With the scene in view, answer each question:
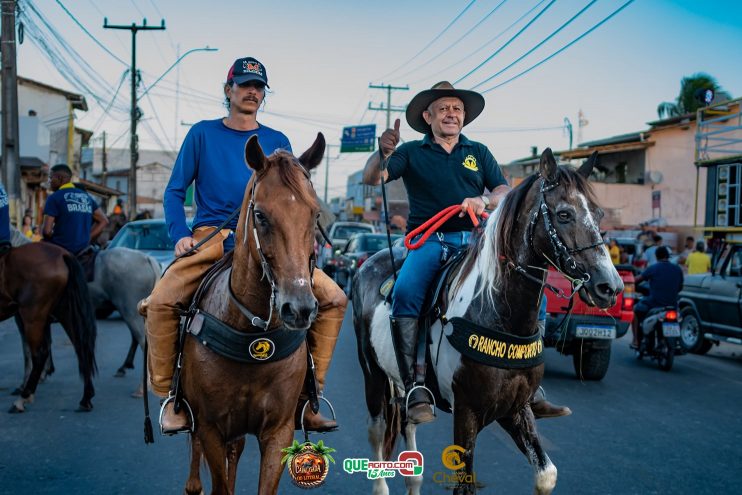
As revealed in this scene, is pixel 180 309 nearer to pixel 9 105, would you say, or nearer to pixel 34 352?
pixel 34 352

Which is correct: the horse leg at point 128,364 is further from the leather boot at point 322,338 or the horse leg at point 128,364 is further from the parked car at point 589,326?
the leather boot at point 322,338

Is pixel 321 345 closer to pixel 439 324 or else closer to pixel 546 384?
pixel 439 324

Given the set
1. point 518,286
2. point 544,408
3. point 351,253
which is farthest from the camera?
point 351,253

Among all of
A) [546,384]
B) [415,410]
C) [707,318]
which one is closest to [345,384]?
[546,384]

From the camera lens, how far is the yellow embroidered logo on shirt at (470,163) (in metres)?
4.82

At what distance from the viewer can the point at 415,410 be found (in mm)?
4391

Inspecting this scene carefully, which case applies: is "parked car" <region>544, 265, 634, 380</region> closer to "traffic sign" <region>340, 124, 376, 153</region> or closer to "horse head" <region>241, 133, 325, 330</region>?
"horse head" <region>241, 133, 325, 330</region>

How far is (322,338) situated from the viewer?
3.92 meters

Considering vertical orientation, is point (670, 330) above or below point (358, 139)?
below

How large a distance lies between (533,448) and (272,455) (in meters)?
1.56

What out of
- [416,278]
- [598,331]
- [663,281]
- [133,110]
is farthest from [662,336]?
[133,110]

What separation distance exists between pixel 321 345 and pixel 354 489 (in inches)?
68.4

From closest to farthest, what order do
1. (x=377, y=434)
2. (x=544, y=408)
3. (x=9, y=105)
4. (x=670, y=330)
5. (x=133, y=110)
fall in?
(x=544, y=408) < (x=377, y=434) < (x=670, y=330) < (x=9, y=105) < (x=133, y=110)

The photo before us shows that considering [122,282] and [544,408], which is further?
[122,282]
